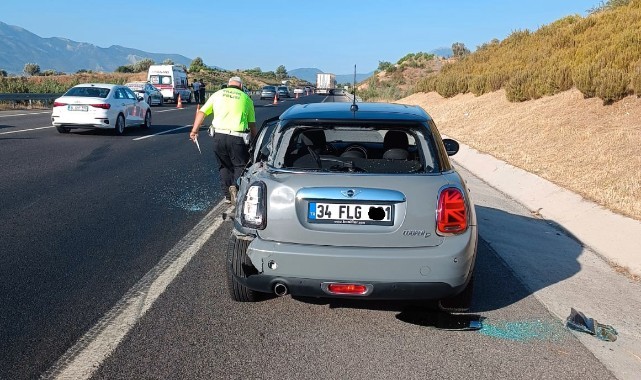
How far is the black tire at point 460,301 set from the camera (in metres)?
4.68

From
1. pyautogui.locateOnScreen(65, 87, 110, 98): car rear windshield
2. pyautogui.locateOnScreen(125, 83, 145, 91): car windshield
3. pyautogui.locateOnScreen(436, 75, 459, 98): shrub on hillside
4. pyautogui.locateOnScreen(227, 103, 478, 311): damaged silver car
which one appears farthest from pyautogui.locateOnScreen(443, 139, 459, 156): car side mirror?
pyautogui.locateOnScreen(125, 83, 145, 91): car windshield

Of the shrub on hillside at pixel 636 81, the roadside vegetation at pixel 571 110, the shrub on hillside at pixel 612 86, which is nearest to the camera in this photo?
the roadside vegetation at pixel 571 110

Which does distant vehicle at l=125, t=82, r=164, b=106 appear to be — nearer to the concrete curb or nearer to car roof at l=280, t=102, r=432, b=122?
the concrete curb

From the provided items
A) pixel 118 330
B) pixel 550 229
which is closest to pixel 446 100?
pixel 550 229

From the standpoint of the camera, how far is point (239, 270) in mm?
4473

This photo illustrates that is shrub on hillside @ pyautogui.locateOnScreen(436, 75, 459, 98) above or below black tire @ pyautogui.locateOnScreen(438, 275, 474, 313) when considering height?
above

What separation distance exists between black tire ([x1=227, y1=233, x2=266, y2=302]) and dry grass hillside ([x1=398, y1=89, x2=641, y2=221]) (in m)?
5.09

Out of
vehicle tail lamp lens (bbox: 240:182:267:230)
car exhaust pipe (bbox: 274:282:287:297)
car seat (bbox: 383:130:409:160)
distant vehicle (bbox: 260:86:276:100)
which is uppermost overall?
car seat (bbox: 383:130:409:160)

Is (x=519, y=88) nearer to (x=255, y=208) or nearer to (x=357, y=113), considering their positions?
(x=357, y=113)

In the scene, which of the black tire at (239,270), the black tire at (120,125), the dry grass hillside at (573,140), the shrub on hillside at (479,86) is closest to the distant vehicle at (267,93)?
the shrub on hillside at (479,86)

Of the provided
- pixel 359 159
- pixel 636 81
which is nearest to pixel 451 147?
pixel 359 159

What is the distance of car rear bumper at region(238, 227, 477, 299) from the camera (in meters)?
4.22

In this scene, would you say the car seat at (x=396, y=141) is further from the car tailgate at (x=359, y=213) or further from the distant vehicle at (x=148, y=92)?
the distant vehicle at (x=148, y=92)

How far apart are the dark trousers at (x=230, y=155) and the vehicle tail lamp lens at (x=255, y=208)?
3846 mm
